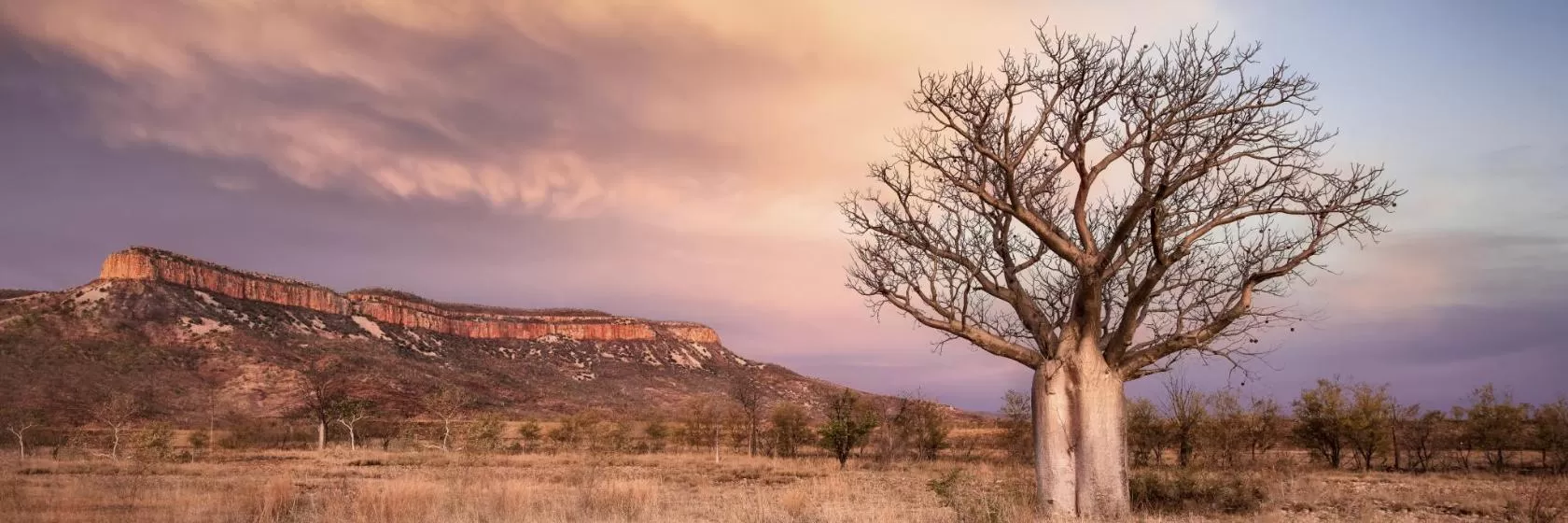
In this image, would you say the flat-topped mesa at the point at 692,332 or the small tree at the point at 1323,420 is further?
the flat-topped mesa at the point at 692,332

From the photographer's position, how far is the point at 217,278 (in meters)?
81.6

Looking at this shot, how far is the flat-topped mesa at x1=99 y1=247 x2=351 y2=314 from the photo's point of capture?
245ft

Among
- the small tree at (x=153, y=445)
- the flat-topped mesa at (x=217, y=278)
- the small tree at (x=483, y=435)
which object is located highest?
the flat-topped mesa at (x=217, y=278)

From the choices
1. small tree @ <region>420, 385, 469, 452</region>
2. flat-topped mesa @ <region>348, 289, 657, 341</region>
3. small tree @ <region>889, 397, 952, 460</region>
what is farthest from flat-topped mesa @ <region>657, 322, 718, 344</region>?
small tree @ <region>889, 397, 952, 460</region>

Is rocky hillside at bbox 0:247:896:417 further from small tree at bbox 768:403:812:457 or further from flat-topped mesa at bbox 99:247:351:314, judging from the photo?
small tree at bbox 768:403:812:457

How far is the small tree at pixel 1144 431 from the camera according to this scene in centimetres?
2996

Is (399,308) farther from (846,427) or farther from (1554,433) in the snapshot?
(1554,433)

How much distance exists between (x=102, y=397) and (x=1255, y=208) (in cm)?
6547

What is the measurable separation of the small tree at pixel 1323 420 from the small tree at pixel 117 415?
45842 mm

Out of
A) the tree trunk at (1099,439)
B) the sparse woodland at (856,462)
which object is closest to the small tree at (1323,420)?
the sparse woodland at (856,462)

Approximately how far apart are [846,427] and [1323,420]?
1806 cm

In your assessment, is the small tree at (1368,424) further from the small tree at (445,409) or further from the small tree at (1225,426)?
the small tree at (445,409)

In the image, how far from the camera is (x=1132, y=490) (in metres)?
12.9

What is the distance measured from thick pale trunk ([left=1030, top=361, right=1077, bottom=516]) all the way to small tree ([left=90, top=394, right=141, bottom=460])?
36249 millimetres
